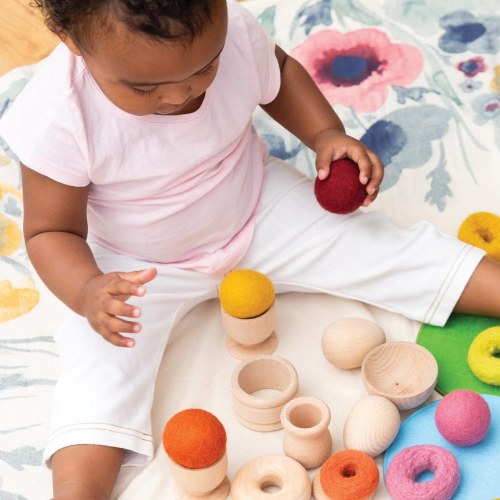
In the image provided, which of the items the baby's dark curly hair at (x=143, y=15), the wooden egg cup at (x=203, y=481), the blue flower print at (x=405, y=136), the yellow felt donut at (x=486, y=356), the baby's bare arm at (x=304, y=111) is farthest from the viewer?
the blue flower print at (x=405, y=136)

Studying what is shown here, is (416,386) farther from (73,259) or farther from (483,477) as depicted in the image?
(73,259)

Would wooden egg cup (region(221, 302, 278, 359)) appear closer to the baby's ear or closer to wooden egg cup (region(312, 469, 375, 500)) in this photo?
wooden egg cup (region(312, 469, 375, 500))

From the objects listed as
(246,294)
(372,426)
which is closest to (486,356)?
(372,426)

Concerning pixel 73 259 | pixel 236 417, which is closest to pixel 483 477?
pixel 236 417

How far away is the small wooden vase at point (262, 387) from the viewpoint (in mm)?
927

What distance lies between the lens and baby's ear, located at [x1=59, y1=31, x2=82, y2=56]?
824mm

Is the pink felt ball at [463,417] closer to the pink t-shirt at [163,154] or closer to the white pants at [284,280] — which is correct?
the white pants at [284,280]

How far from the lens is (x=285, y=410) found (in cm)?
90

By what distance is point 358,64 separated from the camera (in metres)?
1.35

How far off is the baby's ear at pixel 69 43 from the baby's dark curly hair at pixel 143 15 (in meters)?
0.03

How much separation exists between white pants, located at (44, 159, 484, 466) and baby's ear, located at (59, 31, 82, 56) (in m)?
0.27

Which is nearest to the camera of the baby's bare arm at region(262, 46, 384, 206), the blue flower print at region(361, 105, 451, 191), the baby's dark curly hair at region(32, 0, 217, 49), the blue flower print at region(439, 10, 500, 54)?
the baby's dark curly hair at region(32, 0, 217, 49)

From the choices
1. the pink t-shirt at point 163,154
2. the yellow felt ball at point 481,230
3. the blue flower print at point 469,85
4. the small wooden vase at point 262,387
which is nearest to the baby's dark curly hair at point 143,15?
the pink t-shirt at point 163,154

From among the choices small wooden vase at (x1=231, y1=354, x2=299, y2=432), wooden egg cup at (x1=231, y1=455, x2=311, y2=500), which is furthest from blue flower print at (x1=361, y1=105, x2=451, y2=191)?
wooden egg cup at (x1=231, y1=455, x2=311, y2=500)
